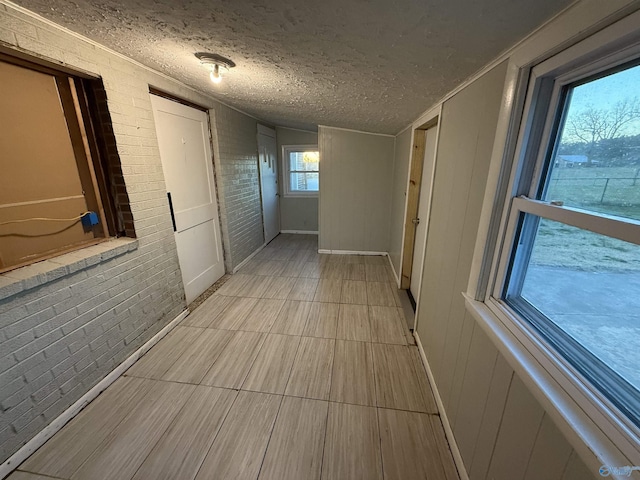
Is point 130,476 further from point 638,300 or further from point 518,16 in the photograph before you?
point 518,16

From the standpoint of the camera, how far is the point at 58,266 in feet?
4.47

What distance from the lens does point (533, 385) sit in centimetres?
74

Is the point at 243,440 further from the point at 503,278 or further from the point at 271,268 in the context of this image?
the point at 271,268

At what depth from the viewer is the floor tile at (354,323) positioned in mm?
2188

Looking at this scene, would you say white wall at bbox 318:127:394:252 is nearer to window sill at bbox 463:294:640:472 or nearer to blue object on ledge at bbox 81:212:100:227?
blue object on ledge at bbox 81:212:100:227

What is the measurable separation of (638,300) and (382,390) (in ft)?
4.61

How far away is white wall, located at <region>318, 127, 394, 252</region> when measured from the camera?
3732 mm

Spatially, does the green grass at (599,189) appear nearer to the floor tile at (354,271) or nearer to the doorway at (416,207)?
the doorway at (416,207)

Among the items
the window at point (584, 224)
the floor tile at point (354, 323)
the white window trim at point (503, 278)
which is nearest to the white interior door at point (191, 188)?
the floor tile at point (354, 323)

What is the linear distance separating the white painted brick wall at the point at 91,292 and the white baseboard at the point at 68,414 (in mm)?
31

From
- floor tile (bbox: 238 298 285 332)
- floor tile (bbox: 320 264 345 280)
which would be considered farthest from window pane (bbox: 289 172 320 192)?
floor tile (bbox: 238 298 285 332)

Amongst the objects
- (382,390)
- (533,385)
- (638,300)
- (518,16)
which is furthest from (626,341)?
(382,390)

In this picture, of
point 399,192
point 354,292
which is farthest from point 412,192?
point 354,292

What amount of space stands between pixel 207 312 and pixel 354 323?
149 centimetres
